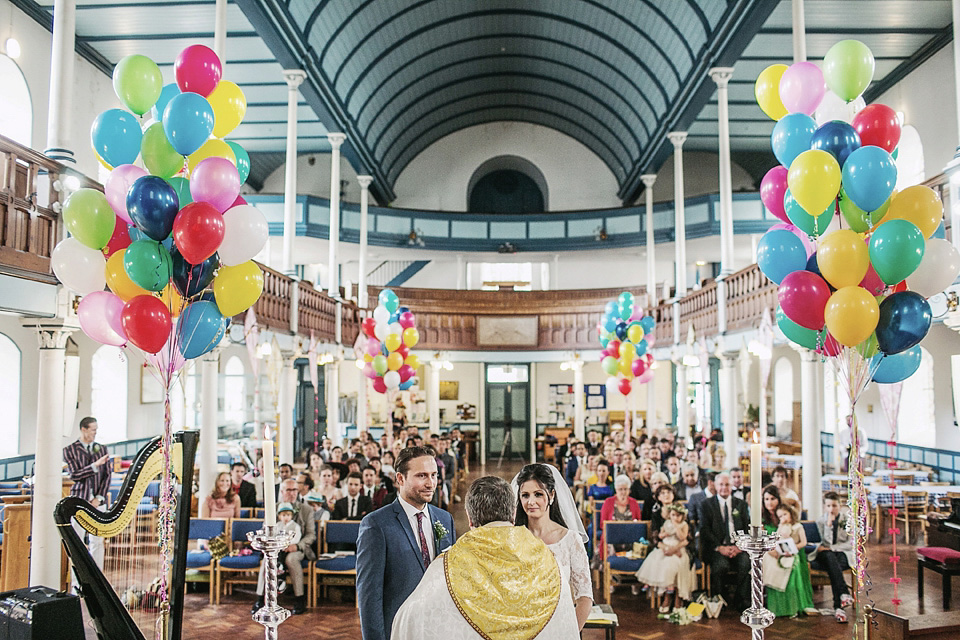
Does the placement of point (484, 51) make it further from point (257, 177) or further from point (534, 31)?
point (257, 177)

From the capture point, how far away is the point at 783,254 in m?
4.97

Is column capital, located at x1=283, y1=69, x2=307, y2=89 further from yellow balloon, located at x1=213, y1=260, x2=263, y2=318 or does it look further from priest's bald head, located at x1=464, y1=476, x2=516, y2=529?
priest's bald head, located at x1=464, y1=476, x2=516, y2=529

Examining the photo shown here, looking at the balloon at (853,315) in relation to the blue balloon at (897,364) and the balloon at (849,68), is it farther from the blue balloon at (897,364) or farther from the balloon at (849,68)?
the balloon at (849,68)

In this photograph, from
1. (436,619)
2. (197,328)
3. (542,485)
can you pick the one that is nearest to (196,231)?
(197,328)

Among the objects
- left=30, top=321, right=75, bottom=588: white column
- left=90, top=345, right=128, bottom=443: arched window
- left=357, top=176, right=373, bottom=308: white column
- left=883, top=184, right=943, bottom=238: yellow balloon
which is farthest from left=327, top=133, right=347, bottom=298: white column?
left=883, top=184, right=943, bottom=238: yellow balloon

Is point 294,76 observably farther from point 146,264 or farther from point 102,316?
point 146,264

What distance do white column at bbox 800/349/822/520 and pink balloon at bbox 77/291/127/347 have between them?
832cm

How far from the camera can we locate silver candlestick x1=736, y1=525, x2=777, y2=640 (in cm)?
324

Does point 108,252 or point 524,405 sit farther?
point 524,405

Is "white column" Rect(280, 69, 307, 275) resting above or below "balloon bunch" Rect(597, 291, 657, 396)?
above

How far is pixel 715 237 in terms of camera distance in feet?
68.3

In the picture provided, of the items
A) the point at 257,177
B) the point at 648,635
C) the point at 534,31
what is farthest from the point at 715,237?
the point at 648,635

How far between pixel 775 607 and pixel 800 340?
3401 mm

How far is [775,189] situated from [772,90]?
794 millimetres
